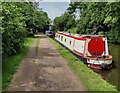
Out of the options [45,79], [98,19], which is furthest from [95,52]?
[98,19]

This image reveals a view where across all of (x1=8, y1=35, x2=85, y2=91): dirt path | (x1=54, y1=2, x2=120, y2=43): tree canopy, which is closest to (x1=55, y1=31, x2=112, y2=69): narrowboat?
(x1=8, y1=35, x2=85, y2=91): dirt path

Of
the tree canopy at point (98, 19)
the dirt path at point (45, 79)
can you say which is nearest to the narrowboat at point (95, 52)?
the dirt path at point (45, 79)

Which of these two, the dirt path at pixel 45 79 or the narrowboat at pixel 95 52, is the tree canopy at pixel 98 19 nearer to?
the narrowboat at pixel 95 52

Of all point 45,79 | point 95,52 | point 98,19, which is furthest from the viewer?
point 98,19

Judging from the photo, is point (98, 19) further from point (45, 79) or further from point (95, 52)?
point (45, 79)

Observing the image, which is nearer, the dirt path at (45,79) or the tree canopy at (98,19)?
the dirt path at (45,79)

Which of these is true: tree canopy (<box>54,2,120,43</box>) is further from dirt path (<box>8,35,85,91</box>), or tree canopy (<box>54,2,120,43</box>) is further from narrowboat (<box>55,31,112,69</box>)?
dirt path (<box>8,35,85,91</box>)

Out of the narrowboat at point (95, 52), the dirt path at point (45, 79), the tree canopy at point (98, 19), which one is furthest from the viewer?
the tree canopy at point (98, 19)

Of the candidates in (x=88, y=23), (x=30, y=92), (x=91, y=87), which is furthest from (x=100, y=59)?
(x=88, y=23)

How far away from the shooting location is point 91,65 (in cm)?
1886

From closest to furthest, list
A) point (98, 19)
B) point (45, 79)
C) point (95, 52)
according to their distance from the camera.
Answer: point (45, 79) < point (95, 52) < point (98, 19)

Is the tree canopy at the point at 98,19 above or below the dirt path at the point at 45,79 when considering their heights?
above

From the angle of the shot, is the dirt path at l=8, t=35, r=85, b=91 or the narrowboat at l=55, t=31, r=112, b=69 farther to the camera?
the narrowboat at l=55, t=31, r=112, b=69

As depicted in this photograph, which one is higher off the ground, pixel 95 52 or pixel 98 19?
pixel 98 19
